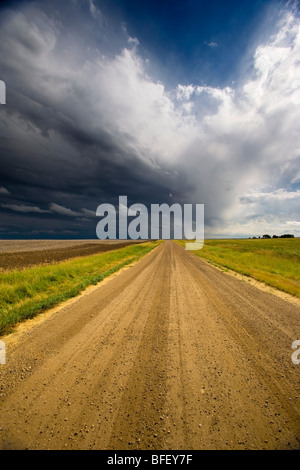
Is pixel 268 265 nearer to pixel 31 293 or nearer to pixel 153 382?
pixel 153 382

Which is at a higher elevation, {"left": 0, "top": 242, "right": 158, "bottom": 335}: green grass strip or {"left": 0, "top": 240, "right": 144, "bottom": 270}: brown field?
{"left": 0, "top": 242, "right": 158, "bottom": 335}: green grass strip

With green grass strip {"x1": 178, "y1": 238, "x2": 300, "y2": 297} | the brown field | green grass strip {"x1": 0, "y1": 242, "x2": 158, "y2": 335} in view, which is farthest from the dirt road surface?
the brown field

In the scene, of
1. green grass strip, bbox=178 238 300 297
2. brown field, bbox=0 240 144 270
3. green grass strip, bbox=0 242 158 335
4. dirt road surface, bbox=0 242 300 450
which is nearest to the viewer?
dirt road surface, bbox=0 242 300 450

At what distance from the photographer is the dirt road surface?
241cm

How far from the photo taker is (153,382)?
3311mm

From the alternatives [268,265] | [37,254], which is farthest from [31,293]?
[37,254]

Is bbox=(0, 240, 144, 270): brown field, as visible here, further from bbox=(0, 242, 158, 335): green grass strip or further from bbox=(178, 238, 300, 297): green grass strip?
bbox=(178, 238, 300, 297): green grass strip

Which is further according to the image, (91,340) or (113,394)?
(91,340)

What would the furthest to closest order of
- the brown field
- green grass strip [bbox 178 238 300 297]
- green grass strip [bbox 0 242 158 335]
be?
the brown field → green grass strip [bbox 178 238 300 297] → green grass strip [bbox 0 242 158 335]

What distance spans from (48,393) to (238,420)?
10.3 feet

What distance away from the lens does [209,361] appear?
3.90 meters
